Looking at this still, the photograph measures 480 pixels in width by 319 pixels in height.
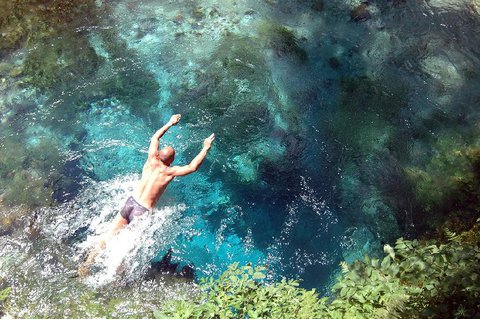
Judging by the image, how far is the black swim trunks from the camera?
7.20m

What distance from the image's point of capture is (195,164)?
7023mm

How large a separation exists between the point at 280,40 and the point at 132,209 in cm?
486

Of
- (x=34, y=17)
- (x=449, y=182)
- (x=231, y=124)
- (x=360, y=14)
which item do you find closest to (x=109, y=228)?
(x=231, y=124)

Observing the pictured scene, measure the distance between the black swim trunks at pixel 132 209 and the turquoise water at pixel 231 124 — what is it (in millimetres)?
282

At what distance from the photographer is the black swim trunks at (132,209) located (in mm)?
7199

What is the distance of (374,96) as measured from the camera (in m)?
8.80

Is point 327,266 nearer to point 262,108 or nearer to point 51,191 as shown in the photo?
point 262,108

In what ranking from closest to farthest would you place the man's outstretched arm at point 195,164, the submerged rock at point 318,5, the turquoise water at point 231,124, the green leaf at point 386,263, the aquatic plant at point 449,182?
the green leaf at point 386,263, the man's outstretched arm at point 195,164, the aquatic plant at point 449,182, the turquoise water at point 231,124, the submerged rock at point 318,5

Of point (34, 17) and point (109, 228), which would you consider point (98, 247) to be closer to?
point (109, 228)

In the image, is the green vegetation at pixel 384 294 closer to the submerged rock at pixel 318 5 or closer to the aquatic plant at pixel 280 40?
the aquatic plant at pixel 280 40

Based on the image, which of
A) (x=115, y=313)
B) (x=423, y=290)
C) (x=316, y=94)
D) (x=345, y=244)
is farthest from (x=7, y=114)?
(x=423, y=290)

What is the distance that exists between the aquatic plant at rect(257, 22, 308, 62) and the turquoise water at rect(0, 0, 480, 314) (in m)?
0.04

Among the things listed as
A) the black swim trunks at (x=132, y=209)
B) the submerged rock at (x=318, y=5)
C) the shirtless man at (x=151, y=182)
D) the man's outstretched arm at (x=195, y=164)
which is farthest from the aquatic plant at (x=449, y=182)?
the black swim trunks at (x=132, y=209)

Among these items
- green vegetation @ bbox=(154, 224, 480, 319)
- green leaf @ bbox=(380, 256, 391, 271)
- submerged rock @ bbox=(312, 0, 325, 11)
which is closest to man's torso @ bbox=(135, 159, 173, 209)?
green vegetation @ bbox=(154, 224, 480, 319)
